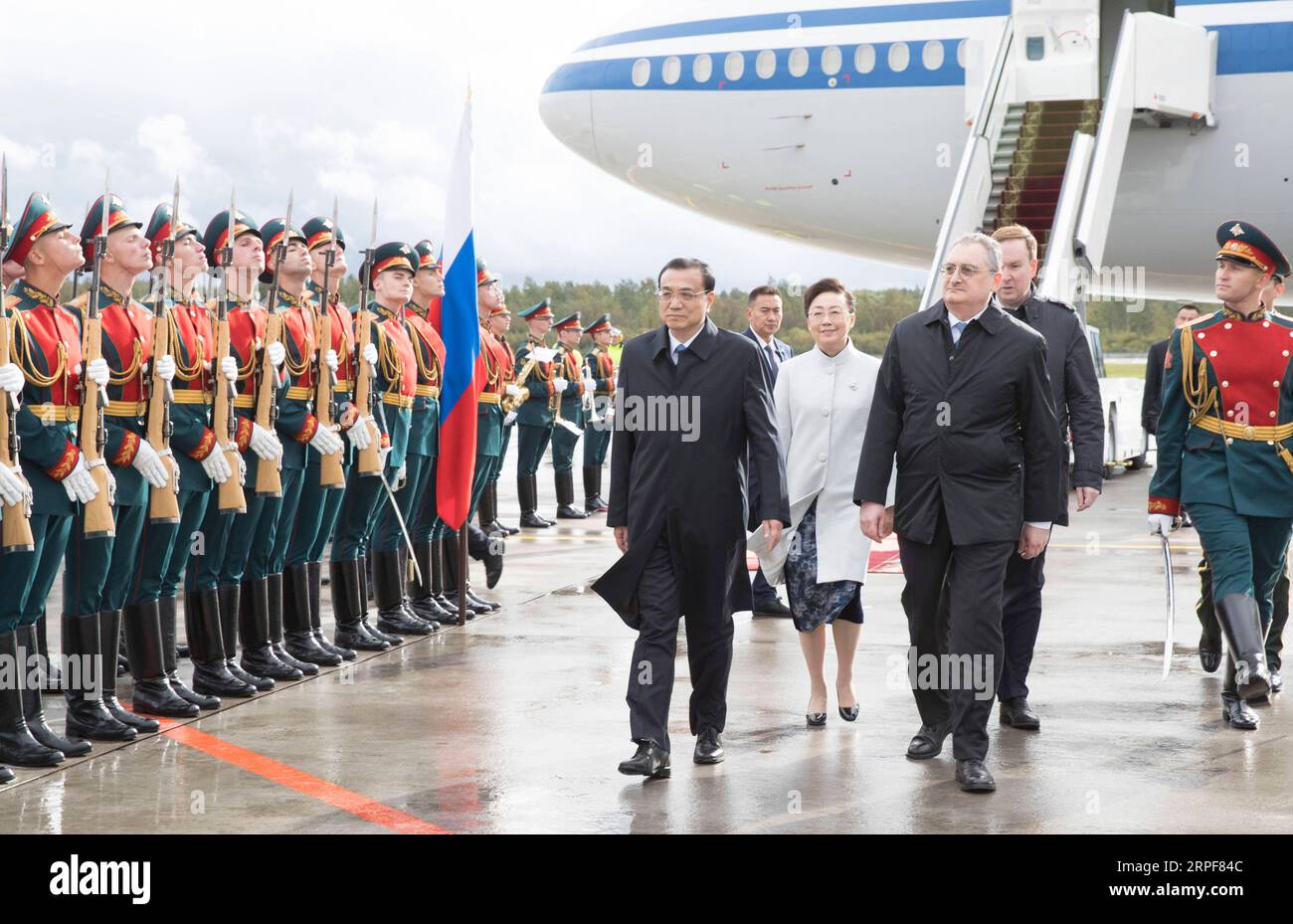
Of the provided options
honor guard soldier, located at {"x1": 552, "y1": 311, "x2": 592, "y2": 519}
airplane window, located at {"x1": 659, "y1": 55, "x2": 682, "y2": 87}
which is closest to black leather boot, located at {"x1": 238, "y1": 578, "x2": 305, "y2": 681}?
honor guard soldier, located at {"x1": 552, "y1": 311, "x2": 592, "y2": 519}

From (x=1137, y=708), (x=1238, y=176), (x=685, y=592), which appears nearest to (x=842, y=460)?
(x=685, y=592)

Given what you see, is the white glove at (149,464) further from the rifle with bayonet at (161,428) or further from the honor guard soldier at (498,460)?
the honor guard soldier at (498,460)

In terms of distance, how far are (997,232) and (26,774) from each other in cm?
385

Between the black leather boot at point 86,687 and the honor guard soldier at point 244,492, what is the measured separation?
2.59ft

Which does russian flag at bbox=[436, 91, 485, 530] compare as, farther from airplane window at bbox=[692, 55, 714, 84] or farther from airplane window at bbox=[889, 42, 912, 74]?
airplane window at bbox=[692, 55, 714, 84]

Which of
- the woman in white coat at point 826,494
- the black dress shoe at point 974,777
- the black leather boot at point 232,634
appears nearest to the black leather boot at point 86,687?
the black leather boot at point 232,634

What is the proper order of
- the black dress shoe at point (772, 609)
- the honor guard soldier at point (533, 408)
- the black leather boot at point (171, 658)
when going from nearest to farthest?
the black leather boot at point (171, 658), the black dress shoe at point (772, 609), the honor guard soldier at point (533, 408)

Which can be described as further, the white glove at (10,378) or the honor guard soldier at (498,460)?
the honor guard soldier at (498,460)

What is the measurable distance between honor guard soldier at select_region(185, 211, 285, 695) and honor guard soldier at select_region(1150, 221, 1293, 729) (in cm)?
344

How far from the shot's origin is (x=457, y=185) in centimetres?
832

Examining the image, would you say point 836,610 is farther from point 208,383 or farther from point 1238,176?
point 1238,176

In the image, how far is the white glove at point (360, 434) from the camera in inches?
282

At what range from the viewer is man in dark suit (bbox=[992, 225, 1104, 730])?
227 inches

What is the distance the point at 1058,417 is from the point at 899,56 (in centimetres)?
994
